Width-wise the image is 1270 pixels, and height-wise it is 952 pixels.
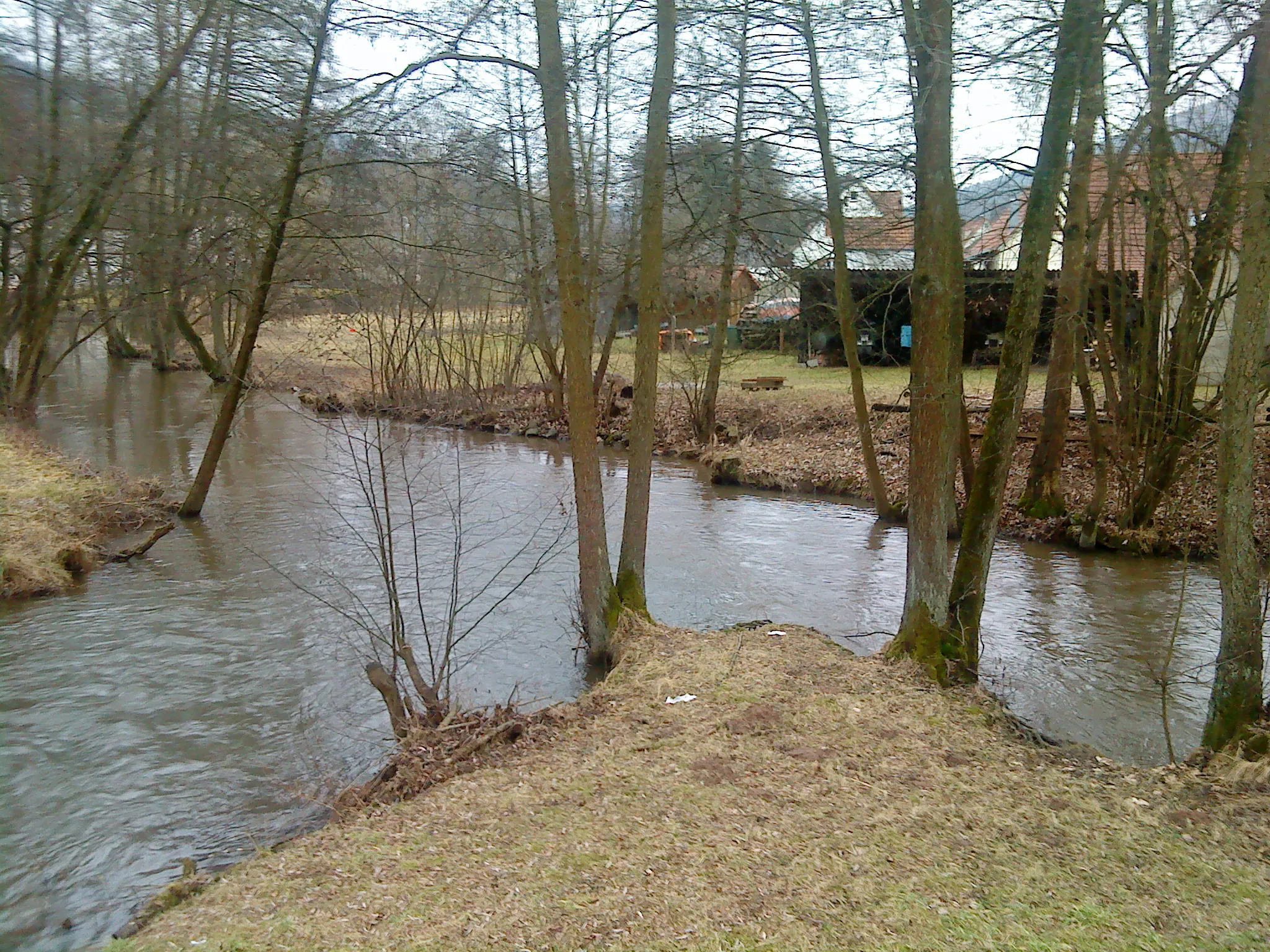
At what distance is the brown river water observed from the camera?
19.5 ft

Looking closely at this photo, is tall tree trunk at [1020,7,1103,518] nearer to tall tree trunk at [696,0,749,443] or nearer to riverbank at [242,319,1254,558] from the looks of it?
riverbank at [242,319,1254,558]

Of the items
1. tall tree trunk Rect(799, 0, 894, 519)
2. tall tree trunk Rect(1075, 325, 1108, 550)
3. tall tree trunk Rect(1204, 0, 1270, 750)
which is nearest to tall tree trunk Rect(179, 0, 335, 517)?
tall tree trunk Rect(799, 0, 894, 519)

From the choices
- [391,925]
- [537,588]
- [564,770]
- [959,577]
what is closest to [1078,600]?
[959,577]

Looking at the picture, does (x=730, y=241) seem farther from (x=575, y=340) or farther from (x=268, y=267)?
(x=268, y=267)

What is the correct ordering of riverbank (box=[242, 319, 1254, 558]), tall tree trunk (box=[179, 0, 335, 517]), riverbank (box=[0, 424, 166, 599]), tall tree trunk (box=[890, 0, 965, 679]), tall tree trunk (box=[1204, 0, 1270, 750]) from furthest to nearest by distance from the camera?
riverbank (box=[242, 319, 1254, 558])
tall tree trunk (box=[179, 0, 335, 517])
riverbank (box=[0, 424, 166, 599])
tall tree trunk (box=[890, 0, 965, 679])
tall tree trunk (box=[1204, 0, 1270, 750])

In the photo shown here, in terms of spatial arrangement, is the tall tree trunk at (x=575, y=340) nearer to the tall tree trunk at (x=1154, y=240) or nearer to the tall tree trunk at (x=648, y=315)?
the tall tree trunk at (x=648, y=315)

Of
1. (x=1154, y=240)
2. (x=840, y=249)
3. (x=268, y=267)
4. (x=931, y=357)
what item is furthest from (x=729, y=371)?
(x=931, y=357)

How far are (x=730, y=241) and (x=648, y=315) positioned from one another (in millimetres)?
5052

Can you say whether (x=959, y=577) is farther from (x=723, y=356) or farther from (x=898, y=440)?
(x=723, y=356)

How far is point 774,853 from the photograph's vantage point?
4.35 m

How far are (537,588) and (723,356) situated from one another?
33.0 ft

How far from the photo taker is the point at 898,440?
60.3ft

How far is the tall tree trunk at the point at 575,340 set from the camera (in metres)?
7.91

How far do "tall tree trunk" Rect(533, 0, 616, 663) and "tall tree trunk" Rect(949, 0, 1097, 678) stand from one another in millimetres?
2842
